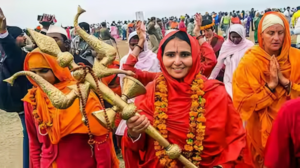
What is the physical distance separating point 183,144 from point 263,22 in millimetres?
1880

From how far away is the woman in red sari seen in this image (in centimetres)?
259

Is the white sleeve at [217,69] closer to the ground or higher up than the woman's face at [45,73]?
closer to the ground

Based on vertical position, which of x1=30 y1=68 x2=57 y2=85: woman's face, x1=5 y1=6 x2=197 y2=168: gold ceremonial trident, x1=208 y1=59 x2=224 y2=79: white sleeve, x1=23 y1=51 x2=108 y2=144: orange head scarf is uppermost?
x1=5 y1=6 x2=197 y2=168: gold ceremonial trident

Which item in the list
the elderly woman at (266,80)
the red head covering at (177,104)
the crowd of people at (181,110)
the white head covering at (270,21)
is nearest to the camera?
the crowd of people at (181,110)

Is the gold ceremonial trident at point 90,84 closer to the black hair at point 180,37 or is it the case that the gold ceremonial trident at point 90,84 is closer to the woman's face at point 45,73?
the black hair at point 180,37

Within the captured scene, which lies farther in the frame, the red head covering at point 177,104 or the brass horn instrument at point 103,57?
the red head covering at point 177,104

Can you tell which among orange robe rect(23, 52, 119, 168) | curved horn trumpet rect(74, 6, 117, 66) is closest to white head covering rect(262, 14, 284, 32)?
orange robe rect(23, 52, 119, 168)

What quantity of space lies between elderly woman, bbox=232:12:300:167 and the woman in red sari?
3.45 feet

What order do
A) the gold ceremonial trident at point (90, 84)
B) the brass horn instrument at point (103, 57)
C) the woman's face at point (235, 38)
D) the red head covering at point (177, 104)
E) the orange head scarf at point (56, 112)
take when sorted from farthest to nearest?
the woman's face at point (235, 38)
the orange head scarf at point (56, 112)
the red head covering at point (177, 104)
the brass horn instrument at point (103, 57)
the gold ceremonial trident at point (90, 84)

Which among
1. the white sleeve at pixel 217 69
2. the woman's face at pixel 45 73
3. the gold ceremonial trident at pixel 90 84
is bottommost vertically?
the white sleeve at pixel 217 69

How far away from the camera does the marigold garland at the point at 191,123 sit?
8.45 ft

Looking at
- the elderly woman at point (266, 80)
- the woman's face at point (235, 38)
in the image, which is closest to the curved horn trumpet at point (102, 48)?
the elderly woman at point (266, 80)

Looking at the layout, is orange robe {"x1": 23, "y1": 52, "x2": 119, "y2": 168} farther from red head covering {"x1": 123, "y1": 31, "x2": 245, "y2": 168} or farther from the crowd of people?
red head covering {"x1": 123, "y1": 31, "x2": 245, "y2": 168}

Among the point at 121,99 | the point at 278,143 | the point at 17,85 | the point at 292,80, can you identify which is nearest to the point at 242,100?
the point at 292,80
